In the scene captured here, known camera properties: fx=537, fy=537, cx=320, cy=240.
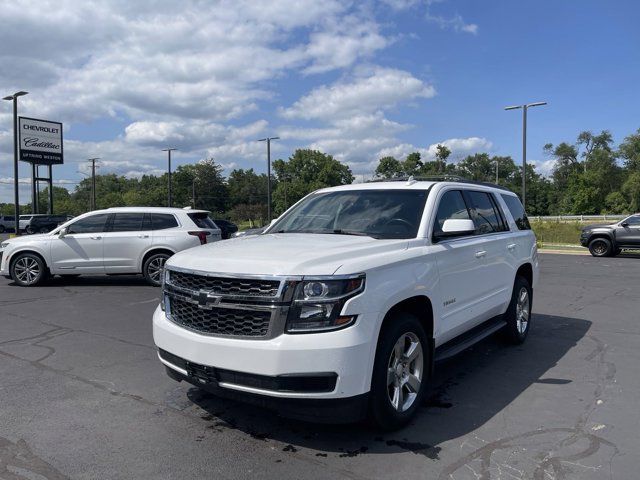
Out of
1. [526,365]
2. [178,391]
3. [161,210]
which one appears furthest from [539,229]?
[178,391]

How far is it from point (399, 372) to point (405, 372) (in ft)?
0.35

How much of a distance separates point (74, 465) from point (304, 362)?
1632 mm

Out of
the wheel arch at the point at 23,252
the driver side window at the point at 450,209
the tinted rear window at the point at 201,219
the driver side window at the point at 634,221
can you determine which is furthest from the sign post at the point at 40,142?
the driver side window at the point at 450,209

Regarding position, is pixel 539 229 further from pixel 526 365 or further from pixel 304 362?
pixel 304 362

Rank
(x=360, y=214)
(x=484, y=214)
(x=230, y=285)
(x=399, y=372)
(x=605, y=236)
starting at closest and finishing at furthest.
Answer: (x=230, y=285), (x=399, y=372), (x=360, y=214), (x=484, y=214), (x=605, y=236)

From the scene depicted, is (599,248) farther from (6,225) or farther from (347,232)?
(6,225)

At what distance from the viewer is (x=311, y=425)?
4086 millimetres

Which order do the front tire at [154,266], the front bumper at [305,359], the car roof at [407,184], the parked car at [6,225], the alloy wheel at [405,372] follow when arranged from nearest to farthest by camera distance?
the front bumper at [305,359], the alloy wheel at [405,372], the car roof at [407,184], the front tire at [154,266], the parked car at [6,225]

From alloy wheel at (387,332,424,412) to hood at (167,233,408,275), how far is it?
2.39 ft

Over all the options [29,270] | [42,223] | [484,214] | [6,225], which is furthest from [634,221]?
[6,225]

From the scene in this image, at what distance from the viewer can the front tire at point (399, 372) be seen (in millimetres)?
3674

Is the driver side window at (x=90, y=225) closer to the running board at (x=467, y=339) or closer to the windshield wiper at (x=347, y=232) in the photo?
the windshield wiper at (x=347, y=232)

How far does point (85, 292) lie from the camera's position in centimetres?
1091

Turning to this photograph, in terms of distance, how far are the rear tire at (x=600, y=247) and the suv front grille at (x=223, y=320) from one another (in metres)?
20.2
